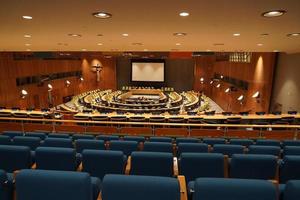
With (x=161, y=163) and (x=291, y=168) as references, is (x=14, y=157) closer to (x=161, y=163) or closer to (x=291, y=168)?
(x=161, y=163)

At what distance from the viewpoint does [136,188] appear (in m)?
1.95

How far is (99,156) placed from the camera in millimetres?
3281

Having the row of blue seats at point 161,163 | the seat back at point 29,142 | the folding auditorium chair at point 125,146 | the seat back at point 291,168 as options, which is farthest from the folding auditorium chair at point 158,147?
the seat back at point 29,142

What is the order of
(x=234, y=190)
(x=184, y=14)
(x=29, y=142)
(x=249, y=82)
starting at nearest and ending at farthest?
1. (x=234, y=190)
2. (x=184, y=14)
3. (x=29, y=142)
4. (x=249, y=82)

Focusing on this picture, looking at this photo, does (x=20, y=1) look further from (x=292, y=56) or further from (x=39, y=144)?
(x=292, y=56)

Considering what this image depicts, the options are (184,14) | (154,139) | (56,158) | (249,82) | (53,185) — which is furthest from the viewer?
(249,82)

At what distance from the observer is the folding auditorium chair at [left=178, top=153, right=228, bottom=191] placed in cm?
324

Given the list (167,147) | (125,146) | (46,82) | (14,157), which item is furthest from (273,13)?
(46,82)

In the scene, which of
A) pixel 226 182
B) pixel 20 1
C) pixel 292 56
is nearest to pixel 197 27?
pixel 20 1

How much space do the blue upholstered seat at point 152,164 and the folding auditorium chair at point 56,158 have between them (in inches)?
36.0

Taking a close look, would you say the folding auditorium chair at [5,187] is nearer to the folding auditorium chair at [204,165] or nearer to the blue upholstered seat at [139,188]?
the blue upholstered seat at [139,188]

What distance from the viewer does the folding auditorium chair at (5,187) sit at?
226 cm

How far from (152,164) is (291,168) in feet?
6.57

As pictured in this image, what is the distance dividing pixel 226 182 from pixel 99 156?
193 centimetres
